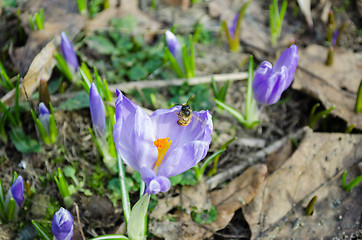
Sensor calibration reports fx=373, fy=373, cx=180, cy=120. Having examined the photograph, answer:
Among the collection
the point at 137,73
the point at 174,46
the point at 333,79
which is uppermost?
the point at 174,46

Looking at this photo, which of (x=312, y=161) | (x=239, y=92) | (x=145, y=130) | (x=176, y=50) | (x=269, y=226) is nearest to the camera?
(x=145, y=130)

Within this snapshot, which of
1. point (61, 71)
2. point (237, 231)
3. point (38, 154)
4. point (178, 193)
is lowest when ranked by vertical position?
point (237, 231)

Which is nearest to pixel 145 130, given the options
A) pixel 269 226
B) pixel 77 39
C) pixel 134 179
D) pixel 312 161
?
pixel 134 179

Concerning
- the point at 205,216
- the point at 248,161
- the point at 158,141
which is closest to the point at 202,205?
the point at 205,216

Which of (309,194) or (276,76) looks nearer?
(276,76)

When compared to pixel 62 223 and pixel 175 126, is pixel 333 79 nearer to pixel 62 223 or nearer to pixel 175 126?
pixel 175 126

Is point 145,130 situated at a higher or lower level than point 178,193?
higher

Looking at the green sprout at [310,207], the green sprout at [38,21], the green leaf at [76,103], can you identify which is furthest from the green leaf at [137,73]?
the green sprout at [310,207]

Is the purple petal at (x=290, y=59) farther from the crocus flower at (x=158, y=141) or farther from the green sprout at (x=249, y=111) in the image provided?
the crocus flower at (x=158, y=141)

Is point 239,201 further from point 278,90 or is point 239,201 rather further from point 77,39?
point 77,39
